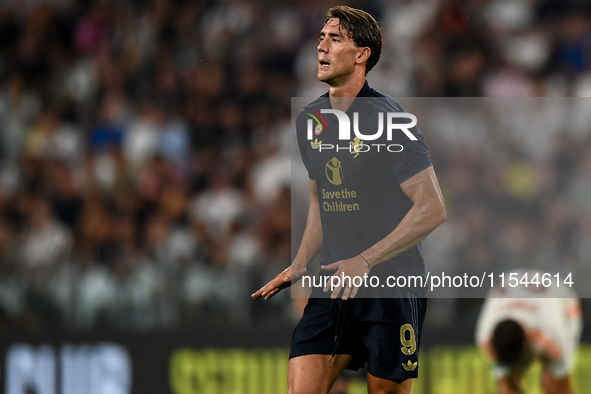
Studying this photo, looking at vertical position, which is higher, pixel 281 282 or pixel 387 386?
pixel 281 282

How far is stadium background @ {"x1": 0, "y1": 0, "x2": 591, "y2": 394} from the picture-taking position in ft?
24.5

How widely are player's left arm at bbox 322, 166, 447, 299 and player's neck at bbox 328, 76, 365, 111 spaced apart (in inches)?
23.7

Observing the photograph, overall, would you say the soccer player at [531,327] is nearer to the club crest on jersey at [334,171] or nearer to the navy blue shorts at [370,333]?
the navy blue shorts at [370,333]

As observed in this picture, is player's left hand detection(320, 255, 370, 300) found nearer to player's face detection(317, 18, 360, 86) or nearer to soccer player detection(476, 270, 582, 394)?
player's face detection(317, 18, 360, 86)

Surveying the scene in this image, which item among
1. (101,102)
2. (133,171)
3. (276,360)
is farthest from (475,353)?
(101,102)

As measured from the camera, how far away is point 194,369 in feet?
25.0

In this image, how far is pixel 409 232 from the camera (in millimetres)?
3850

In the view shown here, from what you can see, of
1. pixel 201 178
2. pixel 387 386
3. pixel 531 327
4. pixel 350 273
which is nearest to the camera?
pixel 350 273

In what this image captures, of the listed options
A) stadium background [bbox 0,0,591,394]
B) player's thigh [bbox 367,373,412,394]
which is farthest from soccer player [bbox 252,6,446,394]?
stadium background [bbox 0,0,591,394]

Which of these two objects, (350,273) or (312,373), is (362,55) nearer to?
(350,273)

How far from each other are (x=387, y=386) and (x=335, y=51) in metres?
1.64

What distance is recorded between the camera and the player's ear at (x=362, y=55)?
4141 millimetres

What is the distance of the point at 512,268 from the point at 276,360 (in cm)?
222

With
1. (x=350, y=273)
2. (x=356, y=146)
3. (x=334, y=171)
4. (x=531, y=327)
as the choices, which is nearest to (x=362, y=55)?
(x=356, y=146)
